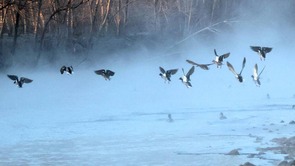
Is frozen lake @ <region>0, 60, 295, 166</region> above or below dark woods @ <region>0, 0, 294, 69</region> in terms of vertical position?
below

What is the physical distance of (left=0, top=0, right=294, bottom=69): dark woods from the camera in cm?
3297

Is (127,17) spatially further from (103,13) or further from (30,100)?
(30,100)

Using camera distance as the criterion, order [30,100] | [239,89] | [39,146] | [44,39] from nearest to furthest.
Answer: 1. [39,146]
2. [30,100]
3. [239,89]
4. [44,39]

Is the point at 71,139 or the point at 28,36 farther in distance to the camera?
the point at 28,36

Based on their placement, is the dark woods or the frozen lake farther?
the dark woods

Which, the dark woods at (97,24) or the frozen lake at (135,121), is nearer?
the frozen lake at (135,121)

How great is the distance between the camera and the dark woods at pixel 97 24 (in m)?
33.0

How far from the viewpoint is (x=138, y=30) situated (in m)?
39.5

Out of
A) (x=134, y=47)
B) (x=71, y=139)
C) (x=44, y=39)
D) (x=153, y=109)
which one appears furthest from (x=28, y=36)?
(x=71, y=139)

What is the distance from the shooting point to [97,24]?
38.5 m

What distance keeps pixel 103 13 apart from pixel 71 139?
2361cm

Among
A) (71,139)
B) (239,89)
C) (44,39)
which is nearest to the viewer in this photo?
(71,139)

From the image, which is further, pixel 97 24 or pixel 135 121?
pixel 97 24

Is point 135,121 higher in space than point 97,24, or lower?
lower
